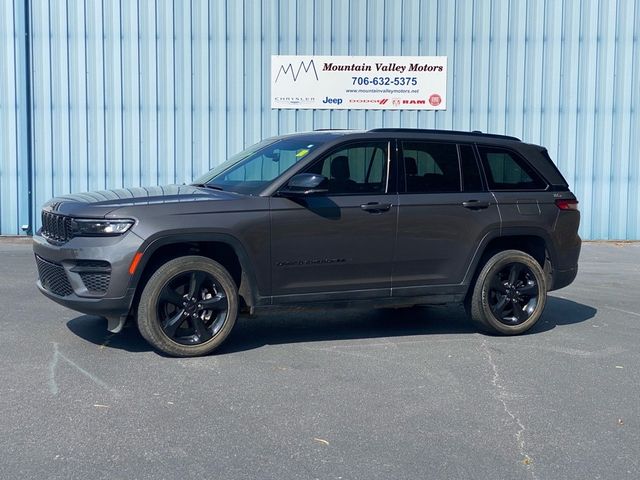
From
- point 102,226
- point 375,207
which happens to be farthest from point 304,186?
point 102,226

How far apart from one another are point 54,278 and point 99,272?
1.81 feet

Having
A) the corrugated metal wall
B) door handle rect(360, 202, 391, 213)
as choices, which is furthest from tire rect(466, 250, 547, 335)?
the corrugated metal wall

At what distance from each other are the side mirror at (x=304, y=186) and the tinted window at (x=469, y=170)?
1.45 metres

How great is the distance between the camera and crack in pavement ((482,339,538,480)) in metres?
4.54

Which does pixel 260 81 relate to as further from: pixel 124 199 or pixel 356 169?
pixel 124 199

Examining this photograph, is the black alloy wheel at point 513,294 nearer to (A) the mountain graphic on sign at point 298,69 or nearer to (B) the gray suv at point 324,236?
(B) the gray suv at point 324,236

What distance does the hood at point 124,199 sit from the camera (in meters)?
6.21

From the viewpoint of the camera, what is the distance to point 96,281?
20.3 ft

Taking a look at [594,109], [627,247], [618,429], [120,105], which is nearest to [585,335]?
[618,429]

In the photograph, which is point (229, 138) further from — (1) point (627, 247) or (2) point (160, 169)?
(1) point (627, 247)

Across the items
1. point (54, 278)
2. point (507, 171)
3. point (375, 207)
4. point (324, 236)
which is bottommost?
point (54, 278)

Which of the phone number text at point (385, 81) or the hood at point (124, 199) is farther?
the phone number text at point (385, 81)

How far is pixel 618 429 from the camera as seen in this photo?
5090 millimetres

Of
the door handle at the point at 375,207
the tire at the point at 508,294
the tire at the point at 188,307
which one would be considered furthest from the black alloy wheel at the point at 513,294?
the tire at the point at 188,307
